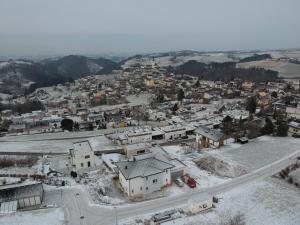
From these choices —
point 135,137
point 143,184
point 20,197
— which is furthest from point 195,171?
point 20,197

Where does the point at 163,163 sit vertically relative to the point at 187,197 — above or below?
above

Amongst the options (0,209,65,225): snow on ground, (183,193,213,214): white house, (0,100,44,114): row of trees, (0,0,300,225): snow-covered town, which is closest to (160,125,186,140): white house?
(0,0,300,225): snow-covered town

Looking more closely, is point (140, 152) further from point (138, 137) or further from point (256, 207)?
point (256, 207)

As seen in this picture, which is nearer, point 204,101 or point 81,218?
point 81,218

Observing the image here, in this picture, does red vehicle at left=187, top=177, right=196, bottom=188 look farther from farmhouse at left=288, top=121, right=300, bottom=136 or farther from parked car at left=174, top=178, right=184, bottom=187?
farmhouse at left=288, top=121, right=300, bottom=136

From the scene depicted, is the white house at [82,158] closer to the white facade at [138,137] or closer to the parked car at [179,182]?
the white facade at [138,137]

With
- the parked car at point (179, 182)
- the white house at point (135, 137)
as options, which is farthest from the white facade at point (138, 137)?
the parked car at point (179, 182)

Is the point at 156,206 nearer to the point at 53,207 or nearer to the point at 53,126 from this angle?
the point at 53,207

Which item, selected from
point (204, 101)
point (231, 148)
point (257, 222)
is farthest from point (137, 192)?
point (204, 101)
